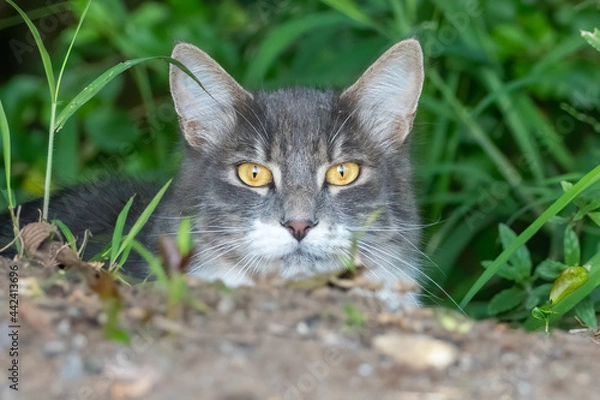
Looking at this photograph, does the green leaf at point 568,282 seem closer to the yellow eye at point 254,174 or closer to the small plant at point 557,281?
the small plant at point 557,281

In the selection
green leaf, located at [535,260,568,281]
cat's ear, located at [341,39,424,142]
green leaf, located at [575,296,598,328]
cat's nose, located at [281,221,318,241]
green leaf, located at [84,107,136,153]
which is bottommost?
green leaf, located at [84,107,136,153]

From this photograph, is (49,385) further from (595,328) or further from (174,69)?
(595,328)

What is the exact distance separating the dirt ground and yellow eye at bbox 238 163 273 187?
955 millimetres

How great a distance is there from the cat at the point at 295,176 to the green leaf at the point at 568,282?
1.85 ft

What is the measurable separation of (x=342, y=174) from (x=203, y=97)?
672 mm

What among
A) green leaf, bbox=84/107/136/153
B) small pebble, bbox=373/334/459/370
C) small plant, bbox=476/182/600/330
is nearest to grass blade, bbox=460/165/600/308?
small plant, bbox=476/182/600/330

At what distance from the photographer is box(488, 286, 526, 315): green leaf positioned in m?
3.56

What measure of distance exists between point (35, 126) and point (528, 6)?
373 centimetres

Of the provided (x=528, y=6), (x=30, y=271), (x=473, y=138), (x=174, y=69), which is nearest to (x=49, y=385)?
(x=30, y=271)

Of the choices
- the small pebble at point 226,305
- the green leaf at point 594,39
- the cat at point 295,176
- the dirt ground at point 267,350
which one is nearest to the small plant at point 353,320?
the dirt ground at point 267,350

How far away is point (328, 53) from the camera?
5.36 meters

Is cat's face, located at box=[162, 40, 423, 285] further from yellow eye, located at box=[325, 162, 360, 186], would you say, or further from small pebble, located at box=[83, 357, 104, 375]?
small pebble, located at box=[83, 357, 104, 375]

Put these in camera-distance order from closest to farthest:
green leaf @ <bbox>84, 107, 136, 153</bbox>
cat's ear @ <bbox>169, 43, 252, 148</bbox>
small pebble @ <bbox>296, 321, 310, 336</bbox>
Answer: small pebble @ <bbox>296, 321, 310, 336</bbox>
cat's ear @ <bbox>169, 43, 252, 148</bbox>
green leaf @ <bbox>84, 107, 136, 153</bbox>

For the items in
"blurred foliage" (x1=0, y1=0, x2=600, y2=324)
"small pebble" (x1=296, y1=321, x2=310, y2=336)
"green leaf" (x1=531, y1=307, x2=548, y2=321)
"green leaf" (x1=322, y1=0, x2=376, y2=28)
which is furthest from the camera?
"blurred foliage" (x1=0, y1=0, x2=600, y2=324)
